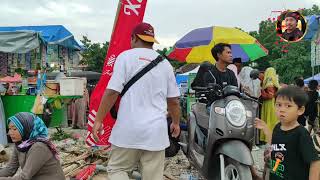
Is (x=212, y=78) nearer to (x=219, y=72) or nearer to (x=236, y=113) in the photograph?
(x=219, y=72)

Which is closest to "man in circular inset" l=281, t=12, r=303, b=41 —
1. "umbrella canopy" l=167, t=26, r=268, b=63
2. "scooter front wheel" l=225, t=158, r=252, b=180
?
"umbrella canopy" l=167, t=26, r=268, b=63

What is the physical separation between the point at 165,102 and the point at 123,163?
0.66 m

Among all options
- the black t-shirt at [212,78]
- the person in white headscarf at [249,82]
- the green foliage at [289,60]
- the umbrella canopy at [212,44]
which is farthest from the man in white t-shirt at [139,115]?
the green foliage at [289,60]

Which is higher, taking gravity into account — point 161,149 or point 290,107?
point 290,107

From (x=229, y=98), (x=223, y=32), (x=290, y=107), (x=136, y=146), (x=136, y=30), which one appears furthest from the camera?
(x=223, y=32)

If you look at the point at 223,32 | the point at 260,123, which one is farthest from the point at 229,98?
the point at 223,32

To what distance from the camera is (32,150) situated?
345 cm

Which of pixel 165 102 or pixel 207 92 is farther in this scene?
pixel 207 92

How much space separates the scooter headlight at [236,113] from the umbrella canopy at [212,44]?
4879mm

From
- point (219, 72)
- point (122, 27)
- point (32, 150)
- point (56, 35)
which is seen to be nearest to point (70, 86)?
point (56, 35)

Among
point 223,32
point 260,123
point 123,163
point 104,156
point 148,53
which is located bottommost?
point 104,156

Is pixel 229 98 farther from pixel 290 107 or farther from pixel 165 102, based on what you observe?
pixel 290 107

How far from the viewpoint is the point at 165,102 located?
12.7 ft

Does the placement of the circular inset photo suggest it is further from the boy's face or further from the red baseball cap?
the boy's face
